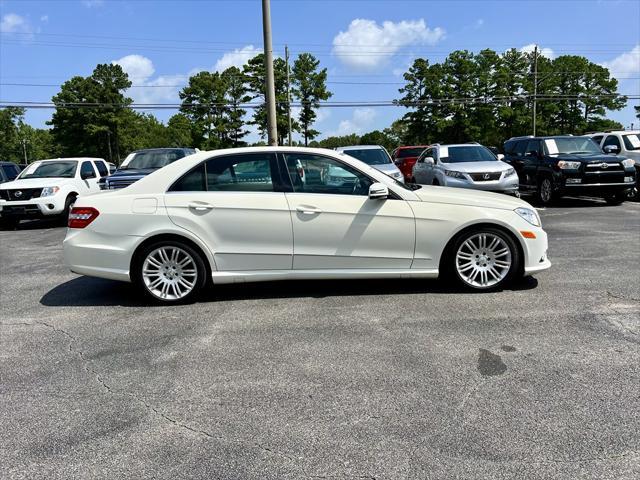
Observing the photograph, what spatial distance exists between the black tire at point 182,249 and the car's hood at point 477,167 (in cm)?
888

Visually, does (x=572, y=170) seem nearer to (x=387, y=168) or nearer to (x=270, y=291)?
(x=387, y=168)

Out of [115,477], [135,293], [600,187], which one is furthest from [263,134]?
[115,477]

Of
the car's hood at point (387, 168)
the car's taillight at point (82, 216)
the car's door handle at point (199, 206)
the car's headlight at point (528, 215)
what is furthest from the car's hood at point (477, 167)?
the car's taillight at point (82, 216)

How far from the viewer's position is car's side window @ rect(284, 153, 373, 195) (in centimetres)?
549

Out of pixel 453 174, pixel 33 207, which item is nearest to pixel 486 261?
pixel 453 174

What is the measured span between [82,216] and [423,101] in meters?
58.3

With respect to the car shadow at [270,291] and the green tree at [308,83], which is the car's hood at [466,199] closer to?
the car shadow at [270,291]

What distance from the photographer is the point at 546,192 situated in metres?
14.1

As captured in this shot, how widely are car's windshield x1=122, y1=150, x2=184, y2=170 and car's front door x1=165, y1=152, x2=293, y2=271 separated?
8544 mm

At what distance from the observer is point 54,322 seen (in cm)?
513

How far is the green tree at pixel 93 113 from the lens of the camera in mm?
69875

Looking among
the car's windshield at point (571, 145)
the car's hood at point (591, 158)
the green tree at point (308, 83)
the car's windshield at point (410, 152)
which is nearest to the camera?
the car's hood at point (591, 158)


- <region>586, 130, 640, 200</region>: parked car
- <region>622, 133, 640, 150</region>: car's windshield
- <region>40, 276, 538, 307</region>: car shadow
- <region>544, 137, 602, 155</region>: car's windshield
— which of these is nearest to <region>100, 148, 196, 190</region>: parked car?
<region>40, 276, 538, 307</region>: car shadow

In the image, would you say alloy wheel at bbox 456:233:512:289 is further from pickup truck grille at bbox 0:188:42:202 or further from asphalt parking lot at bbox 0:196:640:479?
pickup truck grille at bbox 0:188:42:202
